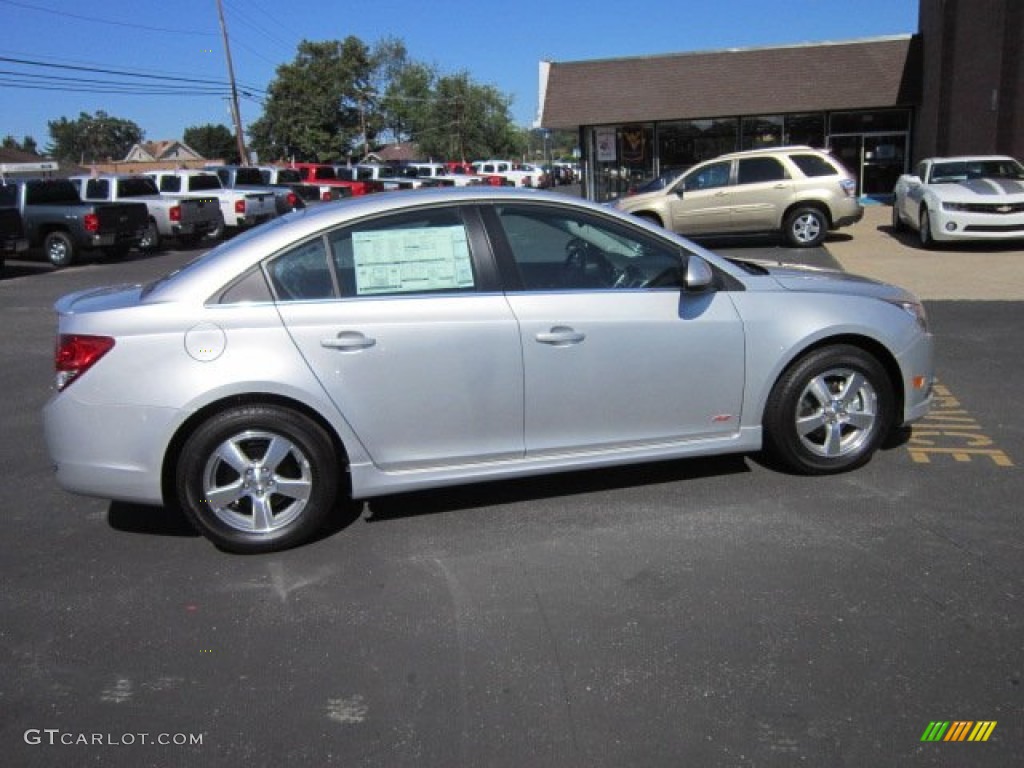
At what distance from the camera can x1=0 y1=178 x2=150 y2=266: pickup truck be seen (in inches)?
726

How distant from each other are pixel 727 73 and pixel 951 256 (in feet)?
51.0

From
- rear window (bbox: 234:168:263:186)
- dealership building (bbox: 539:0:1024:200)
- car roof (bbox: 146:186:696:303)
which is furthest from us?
dealership building (bbox: 539:0:1024:200)

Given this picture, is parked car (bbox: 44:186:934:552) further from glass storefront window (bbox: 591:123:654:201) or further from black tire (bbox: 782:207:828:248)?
glass storefront window (bbox: 591:123:654:201)

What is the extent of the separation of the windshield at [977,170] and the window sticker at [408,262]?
1354 centimetres

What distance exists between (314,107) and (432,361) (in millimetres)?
73460

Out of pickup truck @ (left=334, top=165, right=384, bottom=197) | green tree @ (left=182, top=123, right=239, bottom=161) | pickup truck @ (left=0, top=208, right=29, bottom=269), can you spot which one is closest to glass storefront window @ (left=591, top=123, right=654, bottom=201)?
pickup truck @ (left=334, top=165, right=384, bottom=197)

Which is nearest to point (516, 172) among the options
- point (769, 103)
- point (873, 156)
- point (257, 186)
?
point (769, 103)

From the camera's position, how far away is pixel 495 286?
13.7 feet

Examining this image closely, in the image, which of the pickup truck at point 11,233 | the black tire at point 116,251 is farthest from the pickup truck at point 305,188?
the pickup truck at point 11,233

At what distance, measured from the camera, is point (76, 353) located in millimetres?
3932

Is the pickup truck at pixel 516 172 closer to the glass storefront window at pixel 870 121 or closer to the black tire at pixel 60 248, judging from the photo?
the glass storefront window at pixel 870 121

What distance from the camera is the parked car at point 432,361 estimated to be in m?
3.91

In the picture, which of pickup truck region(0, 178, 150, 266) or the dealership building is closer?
pickup truck region(0, 178, 150, 266)

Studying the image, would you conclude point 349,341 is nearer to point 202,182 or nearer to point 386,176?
point 202,182
